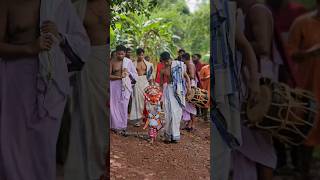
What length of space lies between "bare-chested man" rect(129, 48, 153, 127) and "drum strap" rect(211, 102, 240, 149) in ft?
10.9

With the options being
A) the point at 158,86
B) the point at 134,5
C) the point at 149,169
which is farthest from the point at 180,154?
the point at 134,5

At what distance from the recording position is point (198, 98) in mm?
7043

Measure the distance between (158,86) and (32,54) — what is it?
356cm

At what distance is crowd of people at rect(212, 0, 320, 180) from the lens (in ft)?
8.35

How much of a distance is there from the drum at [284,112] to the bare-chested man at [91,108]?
1.03 metres

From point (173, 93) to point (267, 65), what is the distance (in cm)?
353

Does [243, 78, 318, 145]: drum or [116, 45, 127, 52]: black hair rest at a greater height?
[116, 45, 127, 52]: black hair

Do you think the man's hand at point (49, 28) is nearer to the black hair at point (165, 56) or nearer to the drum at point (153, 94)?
the black hair at point (165, 56)

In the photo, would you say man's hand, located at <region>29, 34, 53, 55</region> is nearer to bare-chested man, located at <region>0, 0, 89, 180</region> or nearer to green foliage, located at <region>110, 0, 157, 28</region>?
bare-chested man, located at <region>0, 0, 89, 180</region>

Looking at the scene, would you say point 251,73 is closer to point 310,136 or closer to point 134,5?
point 310,136

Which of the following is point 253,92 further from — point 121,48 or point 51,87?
point 121,48

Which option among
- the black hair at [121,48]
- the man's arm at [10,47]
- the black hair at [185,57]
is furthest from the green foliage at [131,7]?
the man's arm at [10,47]


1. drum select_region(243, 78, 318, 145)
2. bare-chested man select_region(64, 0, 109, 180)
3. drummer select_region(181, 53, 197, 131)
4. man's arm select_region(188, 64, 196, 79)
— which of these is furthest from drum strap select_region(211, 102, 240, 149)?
man's arm select_region(188, 64, 196, 79)

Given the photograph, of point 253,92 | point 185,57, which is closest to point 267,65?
point 253,92
